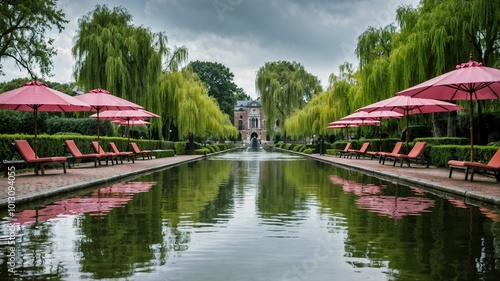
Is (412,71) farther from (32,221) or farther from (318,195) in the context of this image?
(32,221)

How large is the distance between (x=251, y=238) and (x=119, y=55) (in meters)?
23.1

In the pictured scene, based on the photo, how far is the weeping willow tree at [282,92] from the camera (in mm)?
55656

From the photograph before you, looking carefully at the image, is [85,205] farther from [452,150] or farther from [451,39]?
[451,39]

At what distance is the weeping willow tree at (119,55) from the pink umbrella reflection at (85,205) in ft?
54.0

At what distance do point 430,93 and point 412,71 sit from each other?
650 cm

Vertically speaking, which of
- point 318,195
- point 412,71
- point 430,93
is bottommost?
point 318,195

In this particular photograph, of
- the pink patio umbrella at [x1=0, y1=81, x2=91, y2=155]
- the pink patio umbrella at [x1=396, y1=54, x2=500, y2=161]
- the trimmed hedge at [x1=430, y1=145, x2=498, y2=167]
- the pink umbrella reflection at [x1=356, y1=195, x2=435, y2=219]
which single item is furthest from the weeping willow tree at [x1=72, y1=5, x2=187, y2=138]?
the pink umbrella reflection at [x1=356, y1=195, x2=435, y2=219]

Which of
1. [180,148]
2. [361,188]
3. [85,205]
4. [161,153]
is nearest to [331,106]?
[180,148]

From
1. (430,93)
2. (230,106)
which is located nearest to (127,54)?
(430,93)

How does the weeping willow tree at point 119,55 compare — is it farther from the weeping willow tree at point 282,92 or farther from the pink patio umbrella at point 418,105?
the weeping willow tree at point 282,92

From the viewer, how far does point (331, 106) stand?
133 ft

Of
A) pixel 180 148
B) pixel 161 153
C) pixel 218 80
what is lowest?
pixel 161 153

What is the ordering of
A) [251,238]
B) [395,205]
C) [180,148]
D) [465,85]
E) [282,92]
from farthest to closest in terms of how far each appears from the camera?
[282,92] < [180,148] < [465,85] < [395,205] < [251,238]

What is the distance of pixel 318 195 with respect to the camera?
10766 mm
